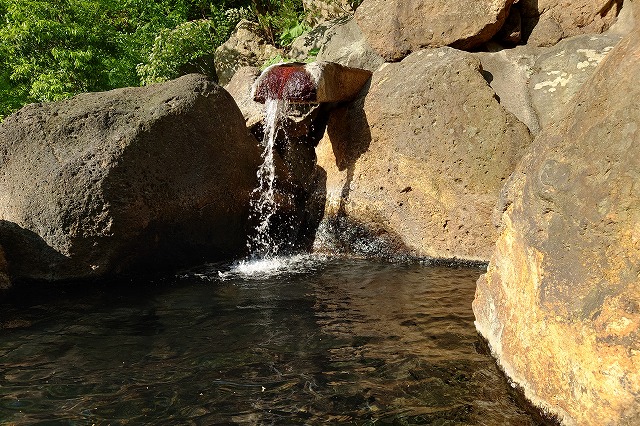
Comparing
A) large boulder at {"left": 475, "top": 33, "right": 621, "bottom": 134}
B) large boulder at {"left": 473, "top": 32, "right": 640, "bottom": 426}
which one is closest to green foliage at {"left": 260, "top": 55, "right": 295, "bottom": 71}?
large boulder at {"left": 475, "top": 33, "right": 621, "bottom": 134}

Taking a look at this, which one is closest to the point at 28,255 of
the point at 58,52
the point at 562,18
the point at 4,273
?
the point at 4,273

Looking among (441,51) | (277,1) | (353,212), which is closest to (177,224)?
(353,212)

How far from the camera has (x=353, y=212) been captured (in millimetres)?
7750

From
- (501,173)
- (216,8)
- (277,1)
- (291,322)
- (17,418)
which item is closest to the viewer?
(17,418)

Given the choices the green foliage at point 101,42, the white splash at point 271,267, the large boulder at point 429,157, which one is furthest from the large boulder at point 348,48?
the white splash at point 271,267

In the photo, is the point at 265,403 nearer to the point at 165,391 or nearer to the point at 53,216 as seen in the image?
the point at 165,391

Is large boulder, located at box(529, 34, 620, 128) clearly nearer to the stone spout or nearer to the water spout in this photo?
the water spout

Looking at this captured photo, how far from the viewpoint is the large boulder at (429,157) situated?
6762 mm

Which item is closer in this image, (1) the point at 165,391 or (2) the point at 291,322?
(1) the point at 165,391

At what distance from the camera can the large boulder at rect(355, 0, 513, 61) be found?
7918mm

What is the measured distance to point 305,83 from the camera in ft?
24.2

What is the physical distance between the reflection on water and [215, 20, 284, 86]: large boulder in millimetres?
7505

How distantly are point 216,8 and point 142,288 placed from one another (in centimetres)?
1060

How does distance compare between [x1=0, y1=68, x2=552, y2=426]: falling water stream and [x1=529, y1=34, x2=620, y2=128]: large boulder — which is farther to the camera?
[x1=529, y1=34, x2=620, y2=128]: large boulder
